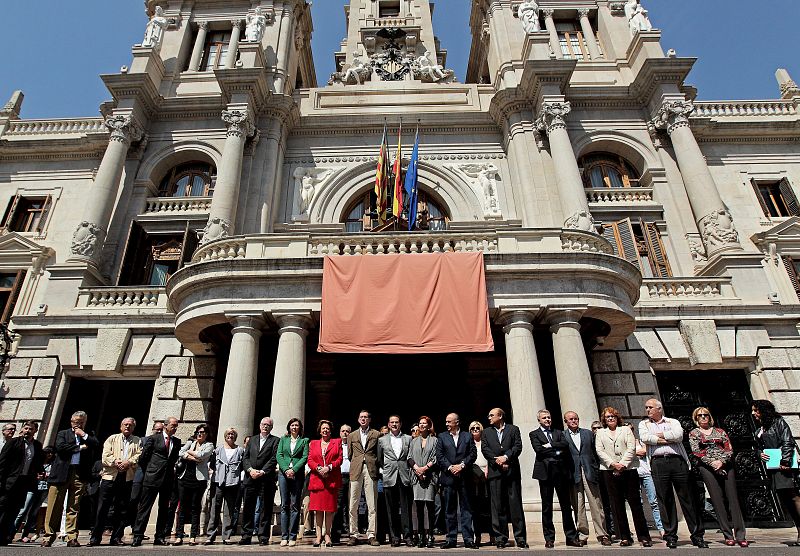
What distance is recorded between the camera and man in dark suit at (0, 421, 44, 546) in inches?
325

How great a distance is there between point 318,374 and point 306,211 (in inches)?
264

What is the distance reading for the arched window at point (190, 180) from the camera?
66.0 ft

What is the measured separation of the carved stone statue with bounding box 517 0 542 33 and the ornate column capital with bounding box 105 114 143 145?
16.5 meters

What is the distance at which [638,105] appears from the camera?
21.1m

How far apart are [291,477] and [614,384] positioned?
10067mm

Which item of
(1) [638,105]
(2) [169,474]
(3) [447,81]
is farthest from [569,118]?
(2) [169,474]

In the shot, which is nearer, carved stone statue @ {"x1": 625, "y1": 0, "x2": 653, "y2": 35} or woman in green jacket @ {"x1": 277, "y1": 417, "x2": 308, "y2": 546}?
woman in green jacket @ {"x1": 277, "y1": 417, "x2": 308, "y2": 546}

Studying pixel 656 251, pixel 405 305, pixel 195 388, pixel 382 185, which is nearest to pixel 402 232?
pixel 405 305

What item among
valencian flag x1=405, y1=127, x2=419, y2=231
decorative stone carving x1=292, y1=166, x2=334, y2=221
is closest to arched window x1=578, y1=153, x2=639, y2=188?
valencian flag x1=405, y1=127, x2=419, y2=231

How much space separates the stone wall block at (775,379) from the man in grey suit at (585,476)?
30.8 feet

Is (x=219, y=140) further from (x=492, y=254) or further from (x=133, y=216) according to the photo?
(x=492, y=254)

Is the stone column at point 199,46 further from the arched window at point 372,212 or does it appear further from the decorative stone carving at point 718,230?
the decorative stone carving at point 718,230

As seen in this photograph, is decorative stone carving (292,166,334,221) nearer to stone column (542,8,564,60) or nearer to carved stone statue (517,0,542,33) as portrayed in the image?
carved stone statue (517,0,542,33)

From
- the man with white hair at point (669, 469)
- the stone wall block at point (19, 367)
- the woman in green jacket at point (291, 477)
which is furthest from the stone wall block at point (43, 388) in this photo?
the man with white hair at point (669, 469)
